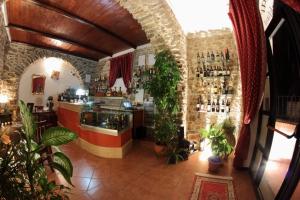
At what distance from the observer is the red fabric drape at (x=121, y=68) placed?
7328 mm

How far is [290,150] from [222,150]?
1.82 m

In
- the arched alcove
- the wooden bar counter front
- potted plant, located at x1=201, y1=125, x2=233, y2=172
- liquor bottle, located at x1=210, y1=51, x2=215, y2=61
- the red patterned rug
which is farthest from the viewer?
the arched alcove

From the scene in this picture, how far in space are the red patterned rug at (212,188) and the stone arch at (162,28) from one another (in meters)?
1.83

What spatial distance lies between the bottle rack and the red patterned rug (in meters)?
2.06

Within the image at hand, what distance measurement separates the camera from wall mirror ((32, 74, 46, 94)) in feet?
26.6

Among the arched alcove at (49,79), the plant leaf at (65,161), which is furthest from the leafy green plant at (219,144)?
the arched alcove at (49,79)

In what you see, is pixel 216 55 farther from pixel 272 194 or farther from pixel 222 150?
pixel 272 194

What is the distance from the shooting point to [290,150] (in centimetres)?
213

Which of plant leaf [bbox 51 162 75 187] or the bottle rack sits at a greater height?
the bottle rack

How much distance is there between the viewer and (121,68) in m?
7.68

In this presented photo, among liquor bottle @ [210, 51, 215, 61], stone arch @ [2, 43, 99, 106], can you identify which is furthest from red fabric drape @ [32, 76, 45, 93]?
liquor bottle @ [210, 51, 215, 61]

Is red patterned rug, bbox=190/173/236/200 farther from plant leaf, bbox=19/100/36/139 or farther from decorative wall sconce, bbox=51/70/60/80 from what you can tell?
decorative wall sconce, bbox=51/70/60/80

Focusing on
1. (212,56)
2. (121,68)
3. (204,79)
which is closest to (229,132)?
(204,79)

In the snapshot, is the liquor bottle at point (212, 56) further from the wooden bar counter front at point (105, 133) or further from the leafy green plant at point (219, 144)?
the wooden bar counter front at point (105, 133)
